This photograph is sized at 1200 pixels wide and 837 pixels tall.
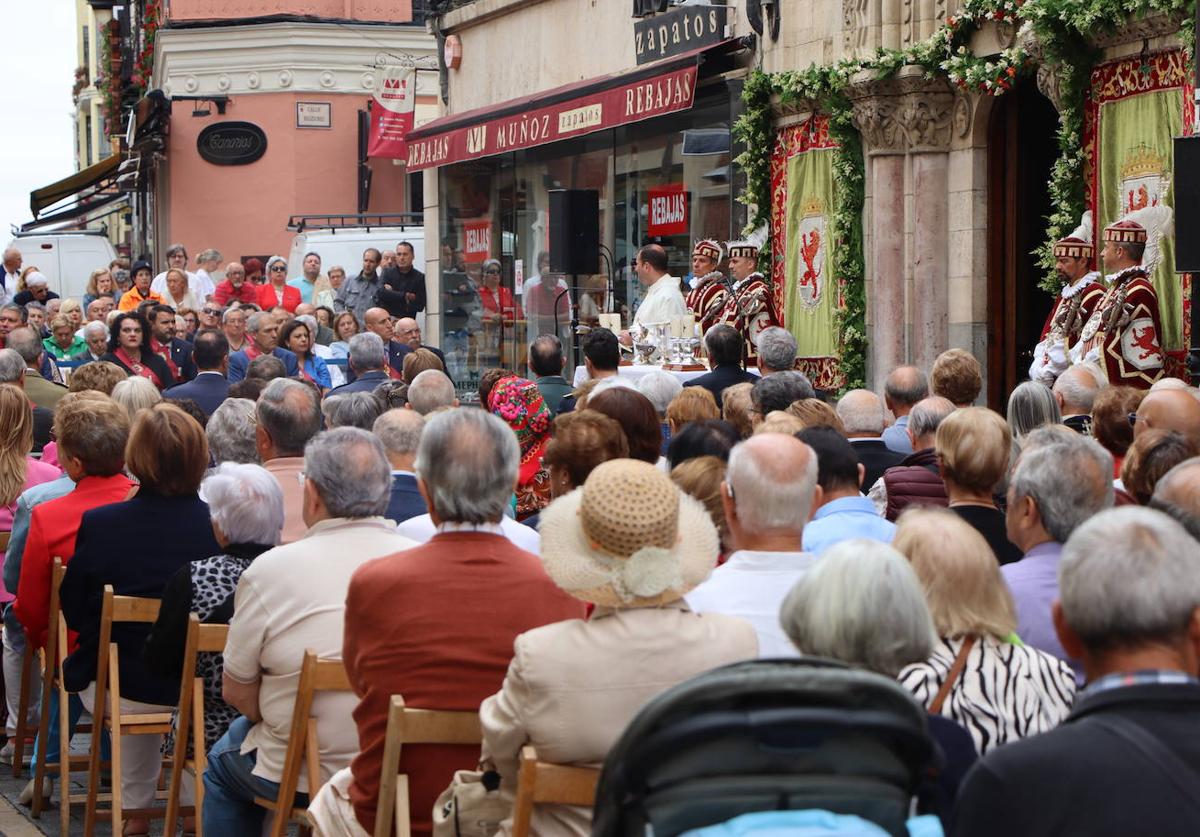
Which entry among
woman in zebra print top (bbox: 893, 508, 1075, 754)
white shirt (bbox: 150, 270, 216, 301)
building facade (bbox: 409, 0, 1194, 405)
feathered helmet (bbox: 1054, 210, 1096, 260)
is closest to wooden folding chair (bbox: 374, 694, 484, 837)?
woman in zebra print top (bbox: 893, 508, 1075, 754)

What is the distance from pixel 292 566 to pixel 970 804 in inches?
114

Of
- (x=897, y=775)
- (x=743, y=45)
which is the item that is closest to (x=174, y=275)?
(x=743, y=45)

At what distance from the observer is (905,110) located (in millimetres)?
14969

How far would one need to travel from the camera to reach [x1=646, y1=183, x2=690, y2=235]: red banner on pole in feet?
60.9

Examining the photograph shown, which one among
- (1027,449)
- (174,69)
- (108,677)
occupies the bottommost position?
(108,677)

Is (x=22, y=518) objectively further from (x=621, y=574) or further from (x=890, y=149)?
(x=890, y=149)

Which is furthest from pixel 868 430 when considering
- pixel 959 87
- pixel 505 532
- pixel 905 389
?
pixel 959 87

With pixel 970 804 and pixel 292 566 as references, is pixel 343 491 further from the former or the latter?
pixel 970 804

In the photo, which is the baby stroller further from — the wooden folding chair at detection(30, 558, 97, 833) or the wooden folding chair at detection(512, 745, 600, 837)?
the wooden folding chair at detection(30, 558, 97, 833)

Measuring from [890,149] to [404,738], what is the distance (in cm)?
1144

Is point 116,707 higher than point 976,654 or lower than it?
lower

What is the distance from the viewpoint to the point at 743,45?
55.9 ft

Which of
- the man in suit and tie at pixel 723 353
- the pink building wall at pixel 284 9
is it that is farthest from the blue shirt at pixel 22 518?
the pink building wall at pixel 284 9

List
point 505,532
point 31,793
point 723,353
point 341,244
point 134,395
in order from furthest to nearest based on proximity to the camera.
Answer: point 341,244, point 723,353, point 134,395, point 31,793, point 505,532
